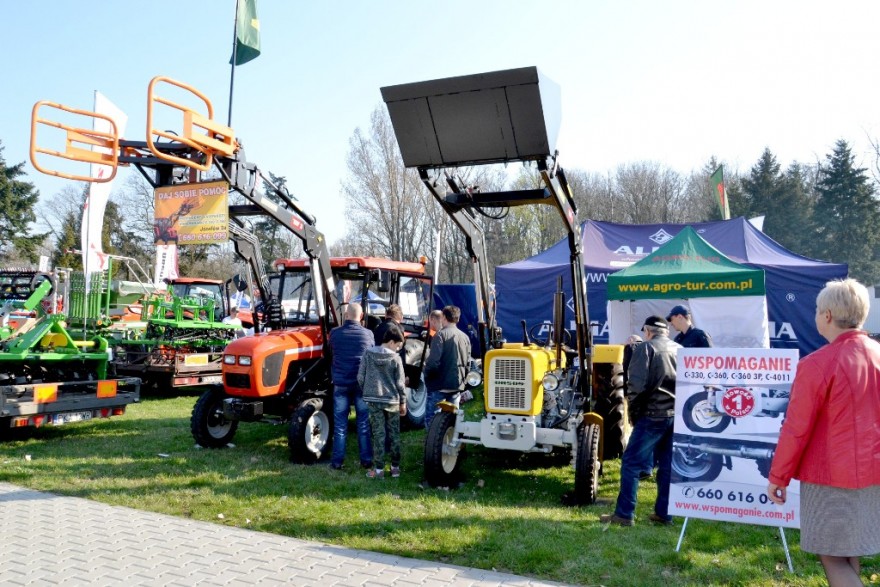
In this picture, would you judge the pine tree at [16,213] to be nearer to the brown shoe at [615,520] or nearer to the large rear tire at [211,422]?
the large rear tire at [211,422]

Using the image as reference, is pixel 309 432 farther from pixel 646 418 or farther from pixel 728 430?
pixel 728 430

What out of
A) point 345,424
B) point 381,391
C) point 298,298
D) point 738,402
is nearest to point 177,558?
point 381,391

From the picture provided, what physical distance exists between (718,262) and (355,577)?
8487 mm

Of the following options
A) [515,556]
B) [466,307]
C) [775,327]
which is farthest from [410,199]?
[515,556]

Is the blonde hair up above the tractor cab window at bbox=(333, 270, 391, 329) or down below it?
below

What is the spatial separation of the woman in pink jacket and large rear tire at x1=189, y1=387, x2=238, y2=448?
6.16 metres

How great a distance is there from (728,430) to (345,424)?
149 inches

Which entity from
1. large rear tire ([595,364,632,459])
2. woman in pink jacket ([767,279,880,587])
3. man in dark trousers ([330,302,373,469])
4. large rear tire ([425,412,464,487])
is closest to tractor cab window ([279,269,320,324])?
man in dark trousers ([330,302,373,469])

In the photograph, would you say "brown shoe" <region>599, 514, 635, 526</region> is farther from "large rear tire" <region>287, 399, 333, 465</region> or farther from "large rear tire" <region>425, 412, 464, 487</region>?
"large rear tire" <region>287, 399, 333, 465</region>

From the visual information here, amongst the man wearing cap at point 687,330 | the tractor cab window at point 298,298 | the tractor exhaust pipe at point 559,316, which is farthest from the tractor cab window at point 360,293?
the man wearing cap at point 687,330

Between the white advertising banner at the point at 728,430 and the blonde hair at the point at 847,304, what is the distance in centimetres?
163

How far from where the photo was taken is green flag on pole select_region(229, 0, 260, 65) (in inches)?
518

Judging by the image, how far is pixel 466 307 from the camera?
60.3 feet

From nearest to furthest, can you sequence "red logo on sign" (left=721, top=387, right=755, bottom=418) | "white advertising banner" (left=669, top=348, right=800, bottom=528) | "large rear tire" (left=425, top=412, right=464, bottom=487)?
1. "white advertising banner" (left=669, top=348, right=800, bottom=528)
2. "red logo on sign" (left=721, top=387, right=755, bottom=418)
3. "large rear tire" (left=425, top=412, right=464, bottom=487)
